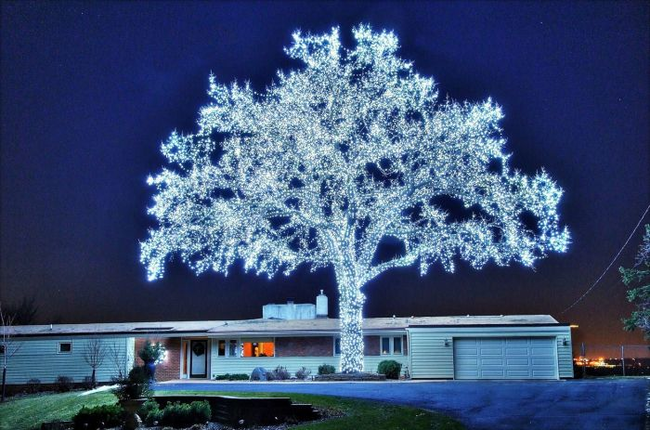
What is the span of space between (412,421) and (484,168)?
13.3 meters

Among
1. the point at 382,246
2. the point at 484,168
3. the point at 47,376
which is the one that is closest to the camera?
the point at 484,168

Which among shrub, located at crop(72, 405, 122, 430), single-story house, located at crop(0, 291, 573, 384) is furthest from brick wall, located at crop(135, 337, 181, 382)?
shrub, located at crop(72, 405, 122, 430)

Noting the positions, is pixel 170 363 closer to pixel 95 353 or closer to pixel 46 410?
pixel 95 353

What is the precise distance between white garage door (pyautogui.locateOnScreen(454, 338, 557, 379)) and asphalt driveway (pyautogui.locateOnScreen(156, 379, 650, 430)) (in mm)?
9403

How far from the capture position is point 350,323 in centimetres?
2869

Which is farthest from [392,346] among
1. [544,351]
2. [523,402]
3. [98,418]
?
[98,418]

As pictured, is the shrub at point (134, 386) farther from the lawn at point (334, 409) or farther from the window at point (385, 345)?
the window at point (385, 345)

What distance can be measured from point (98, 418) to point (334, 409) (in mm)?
5480

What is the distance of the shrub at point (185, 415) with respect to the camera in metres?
17.2

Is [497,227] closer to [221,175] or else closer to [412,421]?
[221,175]

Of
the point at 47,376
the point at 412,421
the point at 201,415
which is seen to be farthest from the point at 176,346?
the point at 412,421

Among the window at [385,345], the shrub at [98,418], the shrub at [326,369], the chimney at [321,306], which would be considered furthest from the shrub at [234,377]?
the shrub at [98,418]

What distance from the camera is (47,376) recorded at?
3519cm

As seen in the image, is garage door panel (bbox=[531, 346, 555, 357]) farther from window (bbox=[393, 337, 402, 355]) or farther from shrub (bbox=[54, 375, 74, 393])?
shrub (bbox=[54, 375, 74, 393])
